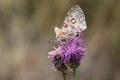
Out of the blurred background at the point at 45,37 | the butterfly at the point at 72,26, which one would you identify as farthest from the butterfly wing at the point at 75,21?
the blurred background at the point at 45,37

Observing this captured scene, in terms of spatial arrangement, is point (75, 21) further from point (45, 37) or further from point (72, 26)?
point (45, 37)

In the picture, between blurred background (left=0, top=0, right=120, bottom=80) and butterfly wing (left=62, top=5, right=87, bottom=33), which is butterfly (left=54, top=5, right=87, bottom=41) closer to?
butterfly wing (left=62, top=5, right=87, bottom=33)

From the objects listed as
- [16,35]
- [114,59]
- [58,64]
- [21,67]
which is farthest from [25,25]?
[58,64]

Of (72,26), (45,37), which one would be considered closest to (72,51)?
(72,26)

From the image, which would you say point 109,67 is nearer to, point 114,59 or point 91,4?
point 114,59

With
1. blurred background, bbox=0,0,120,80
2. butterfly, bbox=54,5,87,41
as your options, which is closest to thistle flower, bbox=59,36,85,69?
butterfly, bbox=54,5,87,41

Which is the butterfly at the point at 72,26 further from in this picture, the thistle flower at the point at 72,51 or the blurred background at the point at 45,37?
the blurred background at the point at 45,37
